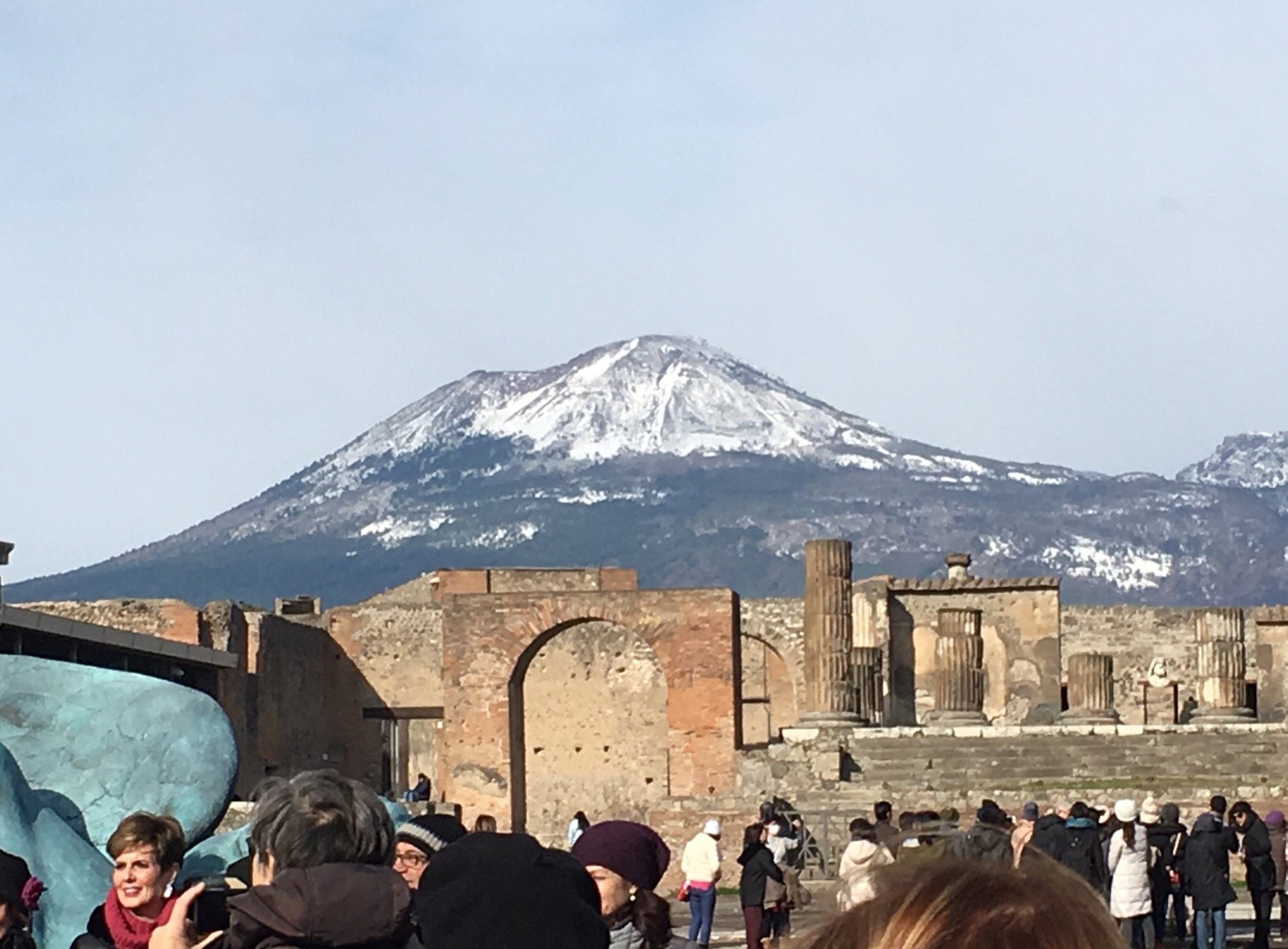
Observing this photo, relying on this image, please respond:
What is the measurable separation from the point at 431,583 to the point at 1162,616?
37.9 ft

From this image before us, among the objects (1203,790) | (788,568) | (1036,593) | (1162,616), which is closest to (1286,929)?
(1203,790)

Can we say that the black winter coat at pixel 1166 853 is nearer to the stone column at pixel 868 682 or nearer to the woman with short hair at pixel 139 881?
the woman with short hair at pixel 139 881

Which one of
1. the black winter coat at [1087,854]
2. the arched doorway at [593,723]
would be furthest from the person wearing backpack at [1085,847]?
the arched doorway at [593,723]

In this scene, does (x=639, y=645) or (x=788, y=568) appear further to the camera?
(x=788, y=568)

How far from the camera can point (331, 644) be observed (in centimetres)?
3525

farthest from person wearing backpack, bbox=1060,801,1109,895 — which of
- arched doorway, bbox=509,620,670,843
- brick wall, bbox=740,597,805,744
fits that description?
brick wall, bbox=740,597,805,744

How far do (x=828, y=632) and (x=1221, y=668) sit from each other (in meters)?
5.67

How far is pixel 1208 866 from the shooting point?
14547 mm

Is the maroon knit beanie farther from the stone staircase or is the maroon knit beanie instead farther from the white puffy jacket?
the stone staircase

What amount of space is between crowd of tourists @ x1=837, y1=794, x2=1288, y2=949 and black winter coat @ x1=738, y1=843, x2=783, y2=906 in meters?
0.60

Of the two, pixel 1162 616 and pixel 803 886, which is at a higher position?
pixel 1162 616

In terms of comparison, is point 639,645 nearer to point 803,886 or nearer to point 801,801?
point 801,801

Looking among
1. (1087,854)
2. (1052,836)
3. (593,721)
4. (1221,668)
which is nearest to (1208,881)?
(1087,854)

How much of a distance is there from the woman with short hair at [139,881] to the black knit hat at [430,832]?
681 millimetres
